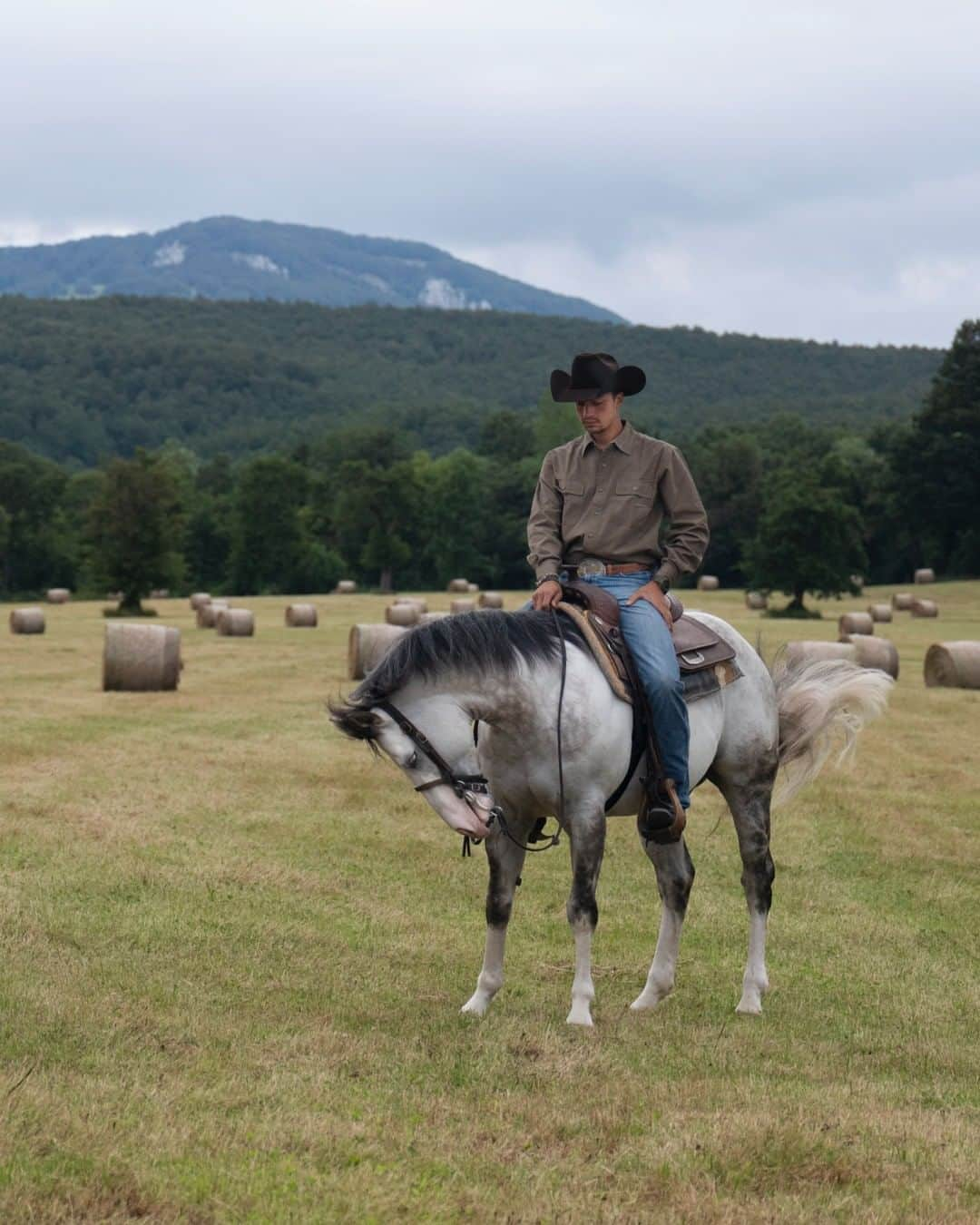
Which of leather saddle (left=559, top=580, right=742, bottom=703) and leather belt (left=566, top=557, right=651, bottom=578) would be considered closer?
leather saddle (left=559, top=580, right=742, bottom=703)

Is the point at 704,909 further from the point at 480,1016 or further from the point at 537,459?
the point at 537,459

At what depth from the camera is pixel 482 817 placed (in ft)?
23.1

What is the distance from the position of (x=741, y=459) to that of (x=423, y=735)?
81388 millimetres

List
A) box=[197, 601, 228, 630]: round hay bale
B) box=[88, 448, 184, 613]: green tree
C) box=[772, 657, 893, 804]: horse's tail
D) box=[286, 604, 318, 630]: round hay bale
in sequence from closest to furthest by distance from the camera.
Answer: box=[772, 657, 893, 804]: horse's tail < box=[197, 601, 228, 630]: round hay bale < box=[286, 604, 318, 630]: round hay bale < box=[88, 448, 184, 613]: green tree

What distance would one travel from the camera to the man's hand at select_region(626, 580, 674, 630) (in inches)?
311

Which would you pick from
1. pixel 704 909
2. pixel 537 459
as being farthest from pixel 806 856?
pixel 537 459

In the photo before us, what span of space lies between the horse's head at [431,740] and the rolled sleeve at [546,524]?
1.24 metres

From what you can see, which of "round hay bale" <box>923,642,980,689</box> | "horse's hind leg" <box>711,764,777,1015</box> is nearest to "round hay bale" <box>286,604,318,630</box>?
"round hay bale" <box>923,642,980,689</box>

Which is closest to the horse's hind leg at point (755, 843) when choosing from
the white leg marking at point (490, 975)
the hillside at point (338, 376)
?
the white leg marking at point (490, 975)

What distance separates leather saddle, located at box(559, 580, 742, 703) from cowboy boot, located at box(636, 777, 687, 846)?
48 centimetres

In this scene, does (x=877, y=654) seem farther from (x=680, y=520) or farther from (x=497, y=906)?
(x=497, y=906)

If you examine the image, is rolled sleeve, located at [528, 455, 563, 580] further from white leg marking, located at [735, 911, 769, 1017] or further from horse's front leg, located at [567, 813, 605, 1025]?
white leg marking, located at [735, 911, 769, 1017]

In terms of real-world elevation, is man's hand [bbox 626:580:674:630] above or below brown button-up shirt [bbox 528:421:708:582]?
below

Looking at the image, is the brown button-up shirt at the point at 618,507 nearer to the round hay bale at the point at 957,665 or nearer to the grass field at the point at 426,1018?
the grass field at the point at 426,1018
